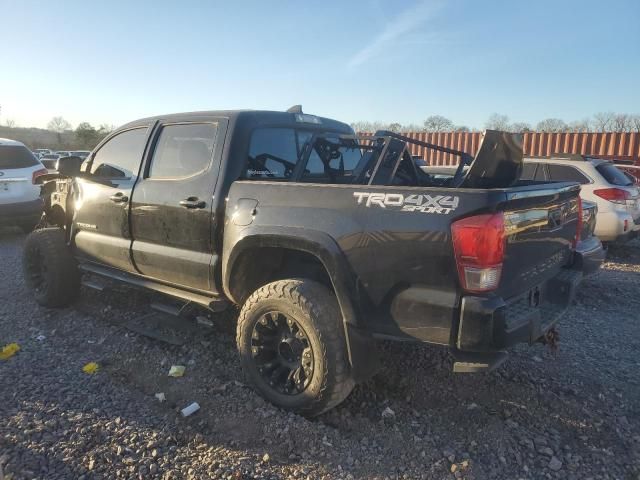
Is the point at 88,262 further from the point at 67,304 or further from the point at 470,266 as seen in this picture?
the point at 470,266

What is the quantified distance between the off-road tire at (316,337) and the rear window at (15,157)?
7.39 metres

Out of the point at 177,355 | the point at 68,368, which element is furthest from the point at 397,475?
the point at 68,368

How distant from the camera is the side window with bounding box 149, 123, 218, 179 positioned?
358 cm

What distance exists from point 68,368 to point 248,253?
5.52 feet

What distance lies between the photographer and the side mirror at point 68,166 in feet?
15.0

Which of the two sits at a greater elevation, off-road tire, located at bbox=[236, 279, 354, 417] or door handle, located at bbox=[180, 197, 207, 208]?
door handle, located at bbox=[180, 197, 207, 208]

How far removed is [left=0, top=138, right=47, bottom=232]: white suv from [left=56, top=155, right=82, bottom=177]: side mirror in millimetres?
4289

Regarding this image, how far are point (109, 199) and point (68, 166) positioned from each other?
0.72 metres

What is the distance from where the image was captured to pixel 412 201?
2.46m

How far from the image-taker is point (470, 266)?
7.64ft

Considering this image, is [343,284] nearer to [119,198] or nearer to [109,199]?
[119,198]

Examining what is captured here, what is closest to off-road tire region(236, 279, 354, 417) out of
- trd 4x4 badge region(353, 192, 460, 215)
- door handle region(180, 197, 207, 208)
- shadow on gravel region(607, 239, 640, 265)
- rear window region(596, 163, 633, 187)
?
trd 4x4 badge region(353, 192, 460, 215)

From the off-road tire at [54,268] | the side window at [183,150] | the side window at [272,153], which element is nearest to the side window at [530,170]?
the side window at [272,153]

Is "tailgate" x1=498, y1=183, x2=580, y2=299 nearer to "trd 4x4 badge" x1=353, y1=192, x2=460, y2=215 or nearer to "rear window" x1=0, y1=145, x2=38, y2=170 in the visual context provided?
"trd 4x4 badge" x1=353, y1=192, x2=460, y2=215
